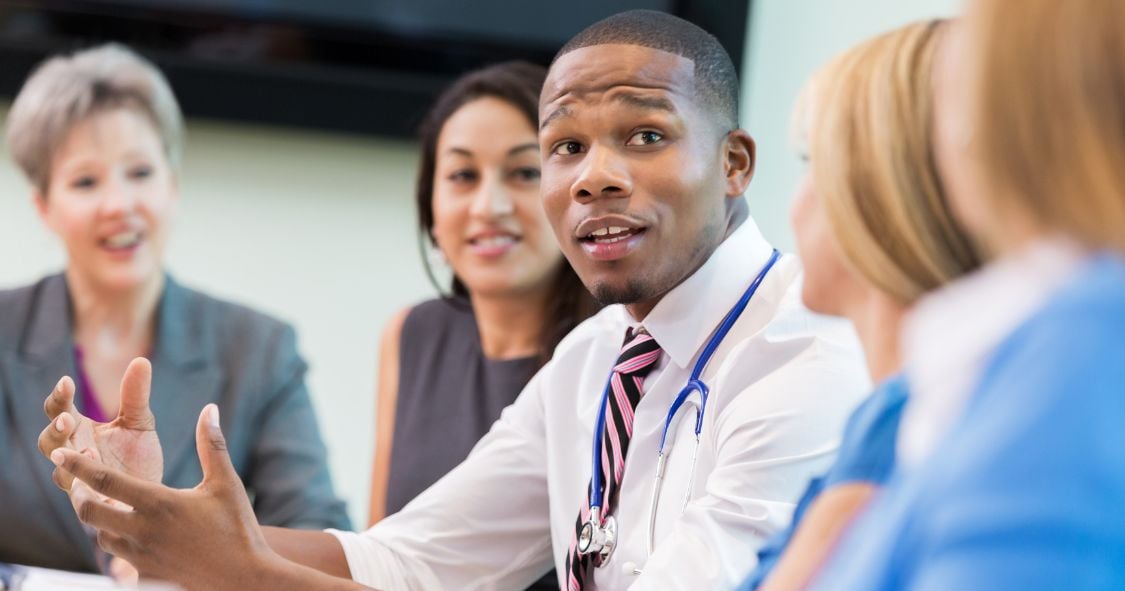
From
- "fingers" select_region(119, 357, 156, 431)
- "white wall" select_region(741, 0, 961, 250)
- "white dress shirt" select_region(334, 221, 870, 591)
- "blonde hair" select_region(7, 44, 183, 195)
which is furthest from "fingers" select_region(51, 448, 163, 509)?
"white wall" select_region(741, 0, 961, 250)

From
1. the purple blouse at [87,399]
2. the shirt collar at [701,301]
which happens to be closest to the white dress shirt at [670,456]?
the shirt collar at [701,301]

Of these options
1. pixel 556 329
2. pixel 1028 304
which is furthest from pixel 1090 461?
pixel 556 329

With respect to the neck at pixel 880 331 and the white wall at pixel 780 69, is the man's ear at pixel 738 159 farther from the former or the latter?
the white wall at pixel 780 69

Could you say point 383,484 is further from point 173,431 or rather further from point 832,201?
point 832,201

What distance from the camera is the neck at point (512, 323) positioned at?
7.92 ft

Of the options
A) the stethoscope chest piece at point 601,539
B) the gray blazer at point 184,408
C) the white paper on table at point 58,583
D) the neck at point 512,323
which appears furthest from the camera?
the neck at point 512,323

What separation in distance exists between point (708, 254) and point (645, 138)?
0.51ft

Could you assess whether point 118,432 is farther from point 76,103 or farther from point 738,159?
point 76,103

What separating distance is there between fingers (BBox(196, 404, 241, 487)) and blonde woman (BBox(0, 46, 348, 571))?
3.01 feet

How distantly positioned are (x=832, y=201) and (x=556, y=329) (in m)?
1.45

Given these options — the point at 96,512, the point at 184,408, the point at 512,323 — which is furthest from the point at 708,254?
the point at 184,408

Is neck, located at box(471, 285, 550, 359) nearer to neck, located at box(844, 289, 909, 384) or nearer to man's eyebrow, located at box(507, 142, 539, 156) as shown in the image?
man's eyebrow, located at box(507, 142, 539, 156)

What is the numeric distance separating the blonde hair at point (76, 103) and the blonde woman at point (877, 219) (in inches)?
76.4

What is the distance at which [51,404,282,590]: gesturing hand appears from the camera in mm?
1374
